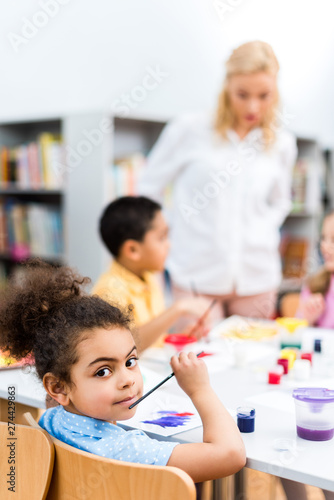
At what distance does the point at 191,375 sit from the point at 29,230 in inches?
105

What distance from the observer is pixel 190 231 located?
2.50 metres

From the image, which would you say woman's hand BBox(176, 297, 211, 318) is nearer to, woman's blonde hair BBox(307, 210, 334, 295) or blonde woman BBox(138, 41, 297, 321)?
blonde woman BBox(138, 41, 297, 321)

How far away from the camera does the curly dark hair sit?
1.17 m

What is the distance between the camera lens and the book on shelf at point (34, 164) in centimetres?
357

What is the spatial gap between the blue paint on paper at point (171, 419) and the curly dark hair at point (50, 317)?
8.2 inches

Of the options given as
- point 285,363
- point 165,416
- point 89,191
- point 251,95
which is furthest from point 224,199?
point 165,416

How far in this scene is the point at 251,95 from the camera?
2264 millimetres

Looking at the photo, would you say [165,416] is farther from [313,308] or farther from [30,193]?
[30,193]

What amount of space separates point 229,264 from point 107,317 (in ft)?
4.30

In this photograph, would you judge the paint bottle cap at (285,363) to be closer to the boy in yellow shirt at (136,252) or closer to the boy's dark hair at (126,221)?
the boy in yellow shirt at (136,252)

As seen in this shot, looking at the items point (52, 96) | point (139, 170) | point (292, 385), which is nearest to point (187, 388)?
point (292, 385)

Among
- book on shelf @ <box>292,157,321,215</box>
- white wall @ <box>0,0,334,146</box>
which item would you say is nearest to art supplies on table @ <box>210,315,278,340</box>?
white wall @ <box>0,0,334,146</box>

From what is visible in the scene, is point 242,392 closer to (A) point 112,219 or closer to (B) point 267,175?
(A) point 112,219

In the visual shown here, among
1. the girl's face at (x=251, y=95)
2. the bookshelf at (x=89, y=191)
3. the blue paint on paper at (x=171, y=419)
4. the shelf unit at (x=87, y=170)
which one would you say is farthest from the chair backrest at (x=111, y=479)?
the bookshelf at (x=89, y=191)
